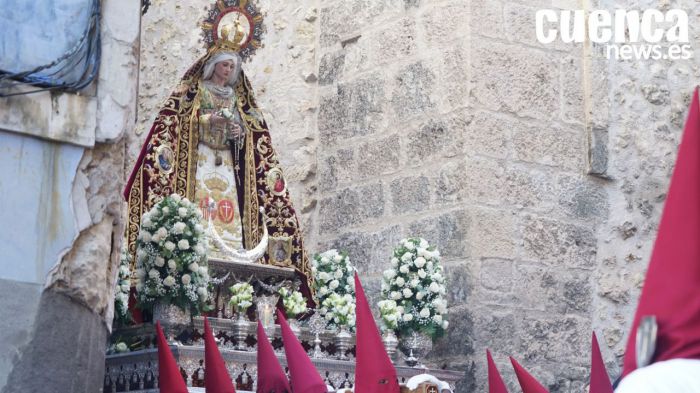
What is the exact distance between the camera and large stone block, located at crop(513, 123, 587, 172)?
25.8 ft

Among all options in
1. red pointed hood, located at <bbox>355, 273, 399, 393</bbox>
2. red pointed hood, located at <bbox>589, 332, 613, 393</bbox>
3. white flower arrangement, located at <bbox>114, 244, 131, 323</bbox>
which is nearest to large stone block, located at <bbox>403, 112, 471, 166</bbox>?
white flower arrangement, located at <bbox>114, 244, 131, 323</bbox>

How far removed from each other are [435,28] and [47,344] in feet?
14.4

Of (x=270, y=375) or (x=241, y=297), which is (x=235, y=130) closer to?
(x=241, y=297)

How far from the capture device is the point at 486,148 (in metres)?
7.71

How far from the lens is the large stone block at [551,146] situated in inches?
309

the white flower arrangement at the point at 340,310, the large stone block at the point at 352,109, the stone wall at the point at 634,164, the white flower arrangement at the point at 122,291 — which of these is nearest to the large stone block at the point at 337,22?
the large stone block at the point at 352,109

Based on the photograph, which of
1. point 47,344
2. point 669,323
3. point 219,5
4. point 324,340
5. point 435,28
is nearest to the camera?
point 669,323

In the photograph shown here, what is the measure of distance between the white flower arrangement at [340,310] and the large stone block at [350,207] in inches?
50.8

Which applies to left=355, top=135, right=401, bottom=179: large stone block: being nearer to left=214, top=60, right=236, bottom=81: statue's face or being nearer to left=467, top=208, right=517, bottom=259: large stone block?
left=467, top=208, right=517, bottom=259: large stone block

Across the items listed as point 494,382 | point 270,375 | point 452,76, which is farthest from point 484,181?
point 270,375

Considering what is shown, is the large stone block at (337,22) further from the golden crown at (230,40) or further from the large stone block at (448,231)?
the large stone block at (448,231)

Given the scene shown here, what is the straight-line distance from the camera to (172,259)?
246 inches

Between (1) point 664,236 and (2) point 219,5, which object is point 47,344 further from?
(2) point 219,5

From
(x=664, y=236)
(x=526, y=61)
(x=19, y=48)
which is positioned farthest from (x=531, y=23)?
(x=664, y=236)
